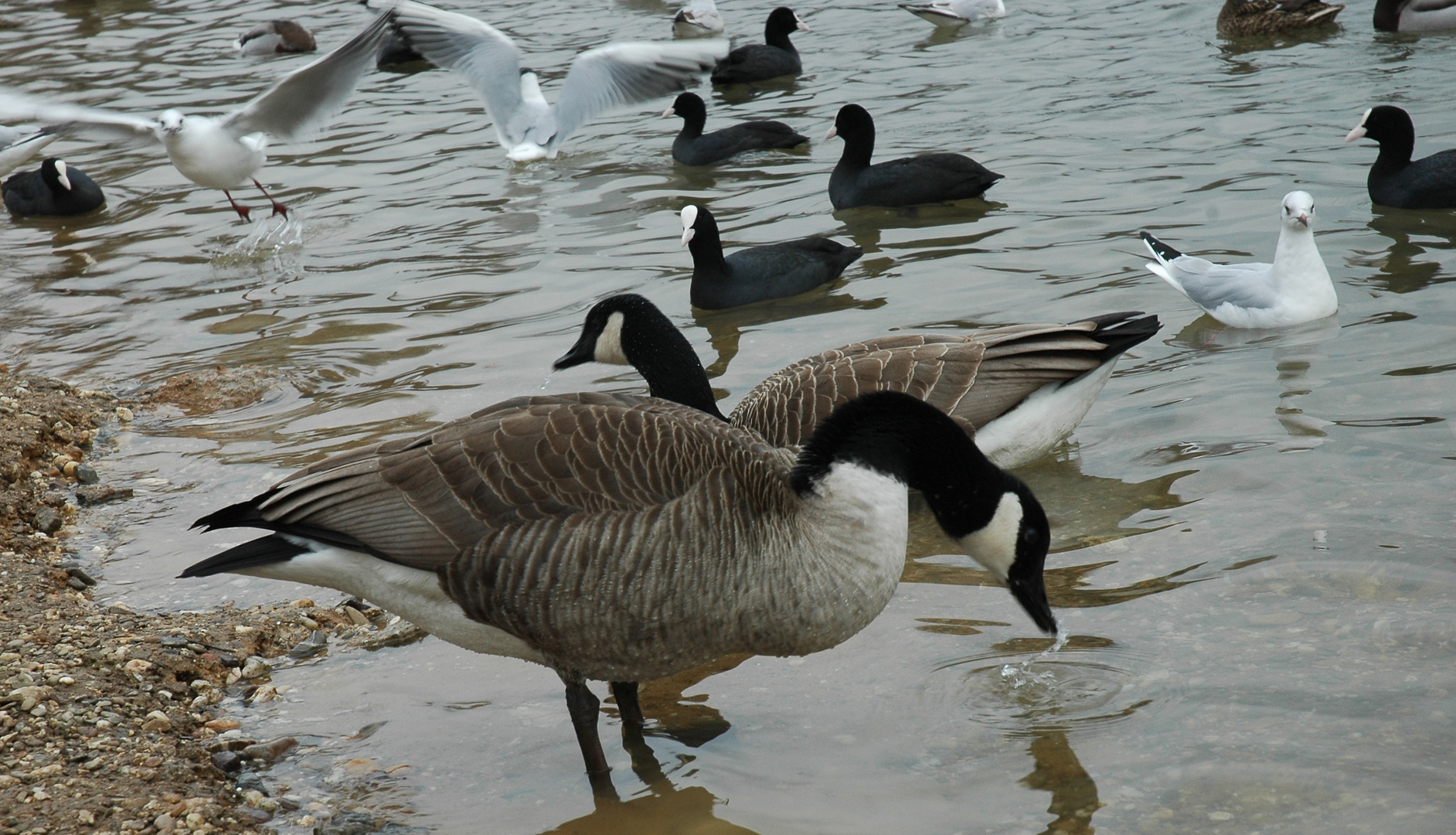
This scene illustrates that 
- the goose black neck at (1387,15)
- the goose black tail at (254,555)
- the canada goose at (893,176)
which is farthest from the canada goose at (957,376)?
the goose black neck at (1387,15)

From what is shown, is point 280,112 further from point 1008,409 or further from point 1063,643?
point 1063,643

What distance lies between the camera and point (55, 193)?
13.4 m

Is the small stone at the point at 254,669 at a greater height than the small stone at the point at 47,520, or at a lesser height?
lesser

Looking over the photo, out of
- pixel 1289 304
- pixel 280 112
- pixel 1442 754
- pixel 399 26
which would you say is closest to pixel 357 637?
pixel 1442 754

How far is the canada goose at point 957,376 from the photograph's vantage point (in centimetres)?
604

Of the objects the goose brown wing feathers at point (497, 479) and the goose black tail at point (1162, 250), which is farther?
the goose black tail at point (1162, 250)

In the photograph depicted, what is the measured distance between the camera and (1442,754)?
3.91 metres

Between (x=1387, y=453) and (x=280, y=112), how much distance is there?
9.79 m

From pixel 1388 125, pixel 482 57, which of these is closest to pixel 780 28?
pixel 482 57

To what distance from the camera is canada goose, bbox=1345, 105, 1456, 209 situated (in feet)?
30.7

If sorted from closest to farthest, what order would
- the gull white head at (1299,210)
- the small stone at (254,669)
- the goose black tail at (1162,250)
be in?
the small stone at (254,669) < the gull white head at (1299,210) < the goose black tail at (1162,250)

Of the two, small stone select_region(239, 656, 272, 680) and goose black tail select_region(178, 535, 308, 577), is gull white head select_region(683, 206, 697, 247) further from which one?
goose black tail select_region(178, 535, 308, 577)

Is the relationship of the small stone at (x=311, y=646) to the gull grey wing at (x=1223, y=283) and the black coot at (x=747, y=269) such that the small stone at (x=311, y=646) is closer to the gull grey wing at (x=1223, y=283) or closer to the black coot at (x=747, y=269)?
the black coot at (x=747, y=269)

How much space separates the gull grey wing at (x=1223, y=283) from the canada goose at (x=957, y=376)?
2.01 metres
